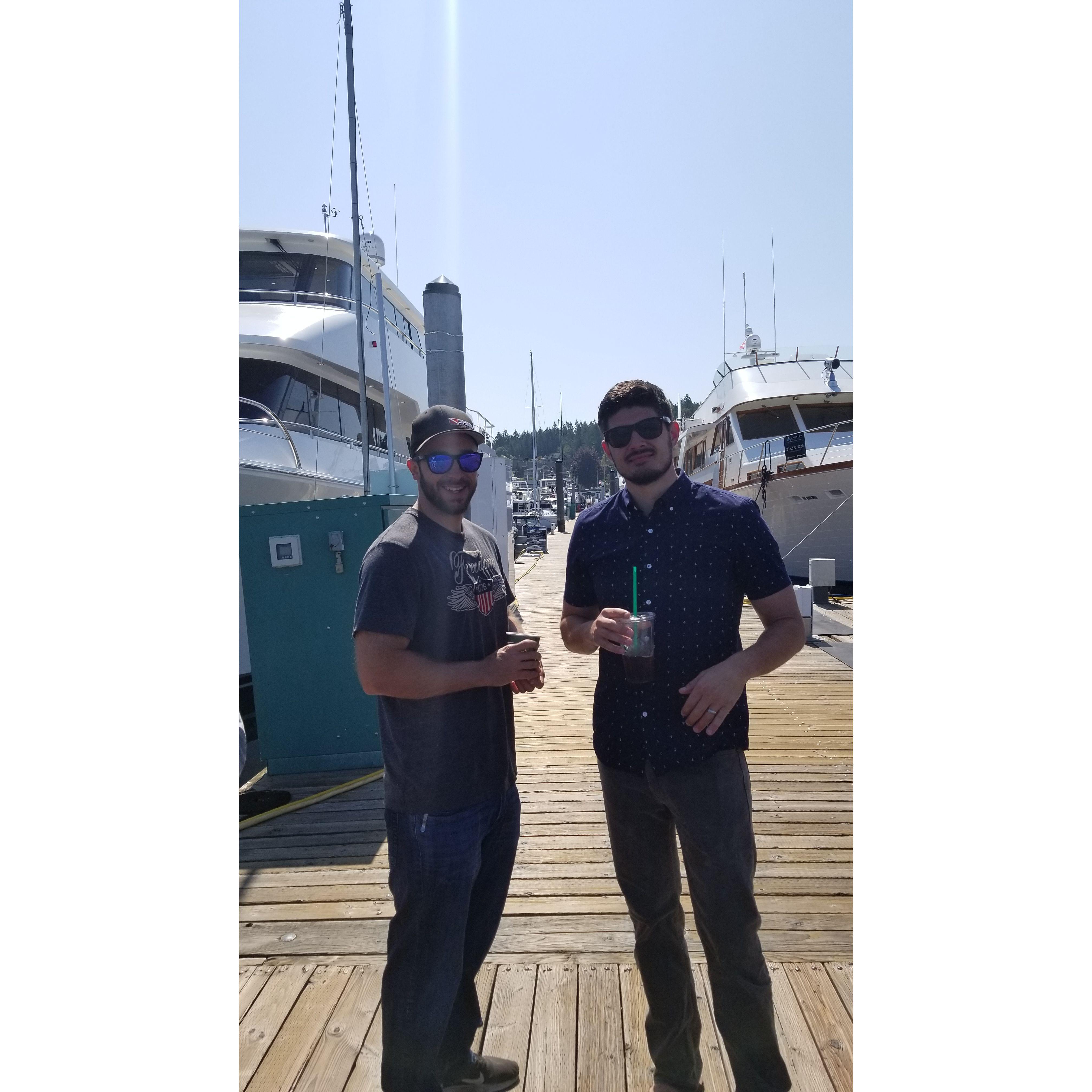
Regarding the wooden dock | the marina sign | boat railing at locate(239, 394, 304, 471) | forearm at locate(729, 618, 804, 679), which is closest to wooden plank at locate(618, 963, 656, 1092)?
the wooden dock

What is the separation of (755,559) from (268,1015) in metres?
1.90

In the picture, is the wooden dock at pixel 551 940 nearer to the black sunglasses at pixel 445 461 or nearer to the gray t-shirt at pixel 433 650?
the gray t-shirt at pixel 433 650

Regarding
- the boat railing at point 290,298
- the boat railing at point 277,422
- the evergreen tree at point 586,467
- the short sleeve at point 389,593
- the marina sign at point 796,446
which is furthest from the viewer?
the evergreen tree at point 586,467

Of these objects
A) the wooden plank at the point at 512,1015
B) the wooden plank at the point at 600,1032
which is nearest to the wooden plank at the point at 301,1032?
the wooden plank at the point at 512,1015

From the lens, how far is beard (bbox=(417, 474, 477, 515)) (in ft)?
5.49

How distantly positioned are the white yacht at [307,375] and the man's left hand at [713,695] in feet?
12.6

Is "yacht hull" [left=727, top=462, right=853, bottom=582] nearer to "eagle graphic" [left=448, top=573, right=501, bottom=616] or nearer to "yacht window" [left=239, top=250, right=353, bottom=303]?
"yacht window" [left=239, top=250, right=353, bottom=303]

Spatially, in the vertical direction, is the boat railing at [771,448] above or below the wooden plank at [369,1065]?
above

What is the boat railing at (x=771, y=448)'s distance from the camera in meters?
12.5

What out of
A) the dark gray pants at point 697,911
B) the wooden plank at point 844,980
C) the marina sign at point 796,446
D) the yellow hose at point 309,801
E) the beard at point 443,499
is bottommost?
the yellow hose at point 309,801

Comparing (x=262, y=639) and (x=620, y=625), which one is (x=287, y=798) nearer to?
(x=262, y=639)

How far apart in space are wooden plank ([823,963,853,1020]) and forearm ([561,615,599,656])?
128 cm
